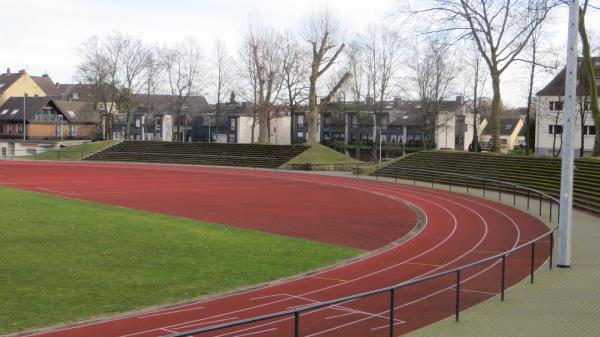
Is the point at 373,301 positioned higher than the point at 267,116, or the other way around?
the point at 267,116

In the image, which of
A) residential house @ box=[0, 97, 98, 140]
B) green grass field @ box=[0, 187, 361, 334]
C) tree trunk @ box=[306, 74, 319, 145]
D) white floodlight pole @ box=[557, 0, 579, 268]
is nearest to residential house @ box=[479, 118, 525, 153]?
tree trunk @ box=[306, 74, 319, 145]

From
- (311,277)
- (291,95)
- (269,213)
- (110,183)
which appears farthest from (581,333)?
(291,95)

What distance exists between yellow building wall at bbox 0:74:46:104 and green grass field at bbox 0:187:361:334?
89230mm

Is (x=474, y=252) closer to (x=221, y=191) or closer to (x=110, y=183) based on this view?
(x=221, y=191)

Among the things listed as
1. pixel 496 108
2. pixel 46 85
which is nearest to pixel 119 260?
pixel 496 108

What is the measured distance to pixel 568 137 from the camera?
14.4m

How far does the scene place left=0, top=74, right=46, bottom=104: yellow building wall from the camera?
103 m

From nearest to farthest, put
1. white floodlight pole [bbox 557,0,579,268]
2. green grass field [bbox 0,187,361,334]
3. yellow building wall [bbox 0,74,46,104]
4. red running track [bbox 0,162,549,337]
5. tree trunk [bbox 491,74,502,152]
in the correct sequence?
red running track [bbox 0,162,549,337] < green grass field [bbox 0,187,361,334] < white floodlight pole [bbox 557,0,579,268] < tree trunk [bbox 491,74,502,152] < yellow building wall [bbox 0,74,46,104]

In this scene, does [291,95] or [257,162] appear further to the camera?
[291,95]

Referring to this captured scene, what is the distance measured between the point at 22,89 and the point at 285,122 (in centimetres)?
4807

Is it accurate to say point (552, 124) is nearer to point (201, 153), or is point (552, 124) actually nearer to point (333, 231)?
point (201, 153)

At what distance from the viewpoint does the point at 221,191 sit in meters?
35.4

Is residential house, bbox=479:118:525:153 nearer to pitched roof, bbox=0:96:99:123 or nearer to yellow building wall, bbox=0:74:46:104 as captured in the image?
pitched roof, bbox=0:96:99:123

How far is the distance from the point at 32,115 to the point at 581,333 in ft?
291
